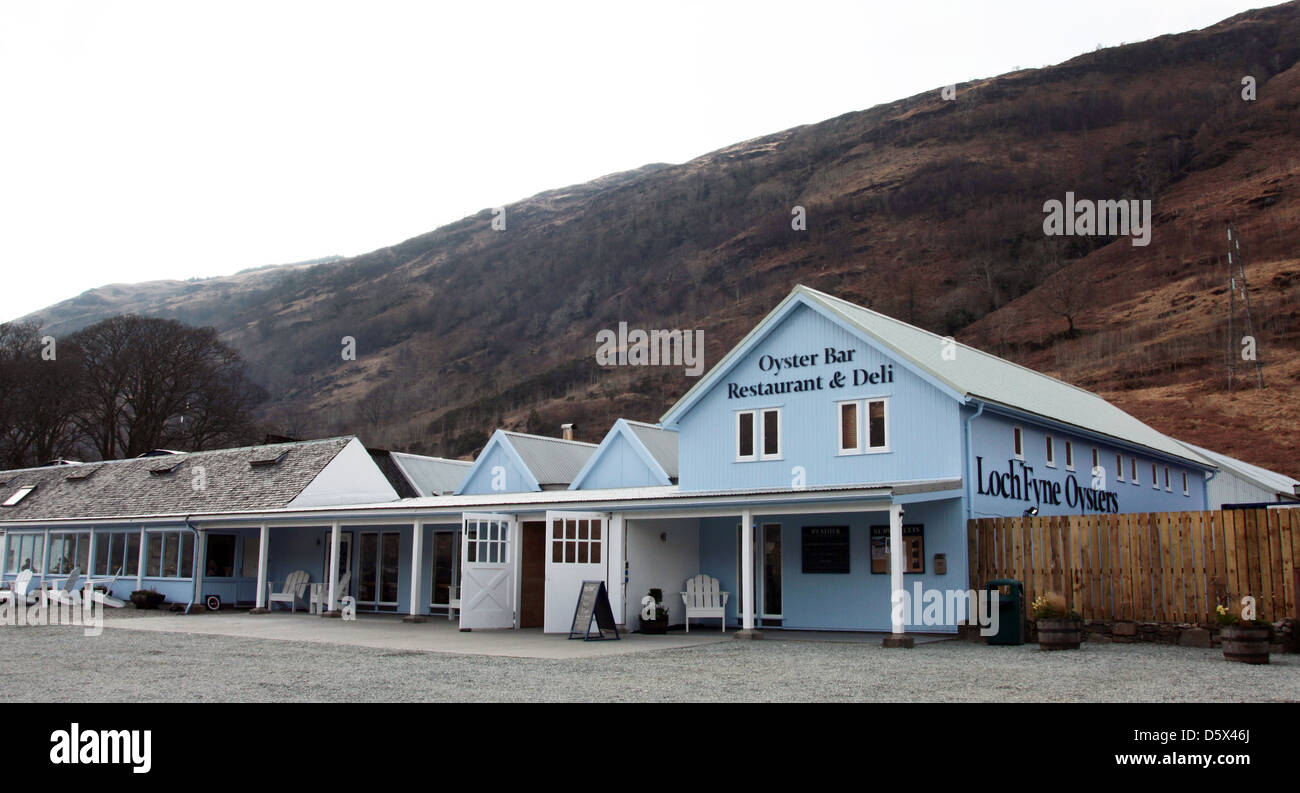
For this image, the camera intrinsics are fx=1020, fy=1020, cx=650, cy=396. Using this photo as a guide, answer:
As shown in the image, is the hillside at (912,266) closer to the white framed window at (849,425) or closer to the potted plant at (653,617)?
the white framed window at (849,425)

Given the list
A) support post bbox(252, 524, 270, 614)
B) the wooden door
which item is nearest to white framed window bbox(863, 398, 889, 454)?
the wooden door

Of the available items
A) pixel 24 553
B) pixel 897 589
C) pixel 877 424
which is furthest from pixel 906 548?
pixel 24 553

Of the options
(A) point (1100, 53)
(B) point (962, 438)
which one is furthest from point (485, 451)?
(A) point (1100, 53)

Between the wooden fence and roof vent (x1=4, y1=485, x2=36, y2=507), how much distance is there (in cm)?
3352

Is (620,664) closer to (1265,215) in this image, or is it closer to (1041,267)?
(1265,215)

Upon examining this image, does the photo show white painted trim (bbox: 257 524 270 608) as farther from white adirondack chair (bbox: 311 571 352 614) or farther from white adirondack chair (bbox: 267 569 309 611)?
white adirondack chair (bbox: 311 571 352 614)

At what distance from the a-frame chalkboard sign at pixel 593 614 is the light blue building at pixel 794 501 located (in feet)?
4.39

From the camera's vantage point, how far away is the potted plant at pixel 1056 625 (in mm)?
15562

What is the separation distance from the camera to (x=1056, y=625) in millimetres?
15547

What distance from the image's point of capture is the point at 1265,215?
74938 millimetres

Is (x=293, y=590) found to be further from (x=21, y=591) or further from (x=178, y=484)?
(x=21, y=591)

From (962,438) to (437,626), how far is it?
12.1 metres

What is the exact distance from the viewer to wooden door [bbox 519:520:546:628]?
899 inches

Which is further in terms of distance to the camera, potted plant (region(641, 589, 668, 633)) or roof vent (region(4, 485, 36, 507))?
roof vent (region(4, 485, 36, 507))
